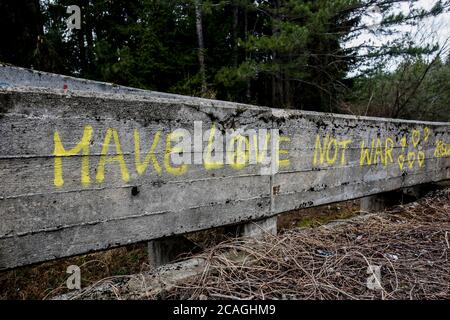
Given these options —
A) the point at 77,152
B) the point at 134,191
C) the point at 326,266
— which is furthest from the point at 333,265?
the point at 77,152

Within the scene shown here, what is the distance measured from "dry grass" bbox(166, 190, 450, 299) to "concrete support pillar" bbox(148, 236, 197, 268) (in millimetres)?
487

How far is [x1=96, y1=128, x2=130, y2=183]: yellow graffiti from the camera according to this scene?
1.63m

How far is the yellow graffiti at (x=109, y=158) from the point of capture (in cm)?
163

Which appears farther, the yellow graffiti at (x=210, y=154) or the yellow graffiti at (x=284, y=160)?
the yellow graffiti at (x=284, y=160)

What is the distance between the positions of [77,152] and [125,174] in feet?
0.90

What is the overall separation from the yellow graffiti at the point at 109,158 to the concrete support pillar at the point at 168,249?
0.97 metres

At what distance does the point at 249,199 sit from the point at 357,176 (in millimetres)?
1365

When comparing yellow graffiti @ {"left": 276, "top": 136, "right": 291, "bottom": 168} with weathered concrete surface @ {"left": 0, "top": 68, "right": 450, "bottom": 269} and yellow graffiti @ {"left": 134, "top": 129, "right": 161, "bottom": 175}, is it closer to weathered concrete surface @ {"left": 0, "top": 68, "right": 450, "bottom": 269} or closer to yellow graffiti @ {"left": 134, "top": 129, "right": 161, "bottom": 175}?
weathered concrete surface @ {"left": 0, "top": 68, "right": 450, "bottom": 269}

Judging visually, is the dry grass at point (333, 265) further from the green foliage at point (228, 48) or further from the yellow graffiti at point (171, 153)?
the green foliage at point (228, 48)

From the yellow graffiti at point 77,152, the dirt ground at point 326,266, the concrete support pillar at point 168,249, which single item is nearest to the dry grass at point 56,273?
the dirt ground at point 326,266

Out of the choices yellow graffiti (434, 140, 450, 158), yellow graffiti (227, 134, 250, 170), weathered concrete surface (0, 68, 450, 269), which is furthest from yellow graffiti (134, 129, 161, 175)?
yellow graffiti (434, 140, 450, 158)

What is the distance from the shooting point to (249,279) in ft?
5.46

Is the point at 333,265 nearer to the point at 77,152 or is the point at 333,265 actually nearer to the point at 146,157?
the point at 146,157

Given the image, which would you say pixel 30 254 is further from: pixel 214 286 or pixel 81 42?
pixel 81 42
